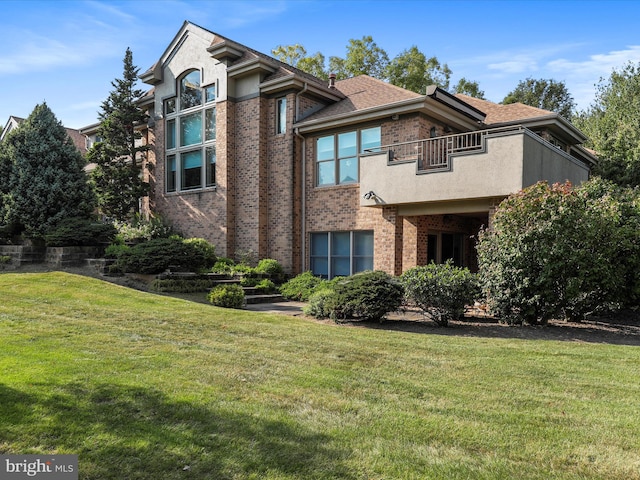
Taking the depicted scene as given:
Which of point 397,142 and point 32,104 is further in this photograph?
point 32,104

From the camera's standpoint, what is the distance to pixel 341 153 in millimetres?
15617

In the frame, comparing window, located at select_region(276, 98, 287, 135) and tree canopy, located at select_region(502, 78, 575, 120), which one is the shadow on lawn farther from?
tree canopy, located at select_region(502, 78, 575, 120)

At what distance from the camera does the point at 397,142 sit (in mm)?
14320

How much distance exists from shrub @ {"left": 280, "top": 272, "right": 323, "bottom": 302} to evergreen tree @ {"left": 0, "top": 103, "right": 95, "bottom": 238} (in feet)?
25.3

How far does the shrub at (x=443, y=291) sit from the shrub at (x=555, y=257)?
48cm

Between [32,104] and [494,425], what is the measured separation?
1760 centimetres

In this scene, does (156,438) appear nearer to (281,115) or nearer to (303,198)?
(303,198)

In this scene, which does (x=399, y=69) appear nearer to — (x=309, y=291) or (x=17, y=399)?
(x=309, y=291)

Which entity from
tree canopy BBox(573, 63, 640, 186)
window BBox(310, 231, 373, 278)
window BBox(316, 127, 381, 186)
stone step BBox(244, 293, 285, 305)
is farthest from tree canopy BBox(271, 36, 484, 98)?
stone step BBox(244, 293, 285, 305)

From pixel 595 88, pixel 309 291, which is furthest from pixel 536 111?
pixel 595 88

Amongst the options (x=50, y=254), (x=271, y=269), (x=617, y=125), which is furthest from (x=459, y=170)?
(x=617, y=125)

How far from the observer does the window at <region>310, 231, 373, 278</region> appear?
1504 centimetres

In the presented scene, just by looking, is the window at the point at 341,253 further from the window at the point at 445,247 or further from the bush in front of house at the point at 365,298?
the bush in front of house at the point at 365,298

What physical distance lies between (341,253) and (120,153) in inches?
435
